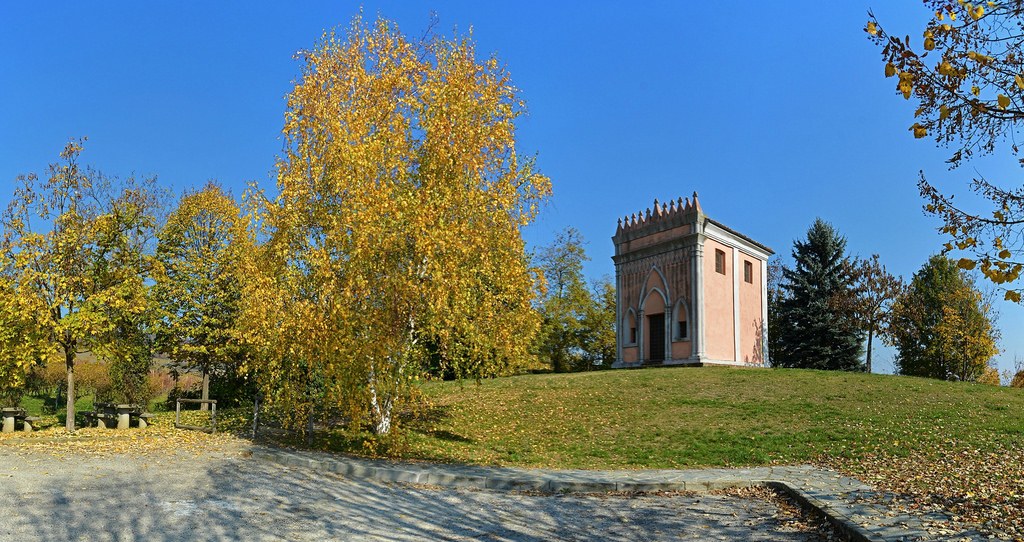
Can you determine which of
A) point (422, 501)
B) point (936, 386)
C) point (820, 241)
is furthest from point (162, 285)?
point (820, 241)

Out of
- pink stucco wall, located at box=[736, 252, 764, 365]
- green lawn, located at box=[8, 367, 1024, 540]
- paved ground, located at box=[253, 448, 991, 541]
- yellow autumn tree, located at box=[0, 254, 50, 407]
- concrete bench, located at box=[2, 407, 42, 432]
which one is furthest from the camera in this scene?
pink stucco wall, located at box=[736, 252, 764, 365]

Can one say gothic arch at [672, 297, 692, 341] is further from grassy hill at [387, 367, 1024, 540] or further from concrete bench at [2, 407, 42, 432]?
concrete bench at [2, 407, 42, 432]

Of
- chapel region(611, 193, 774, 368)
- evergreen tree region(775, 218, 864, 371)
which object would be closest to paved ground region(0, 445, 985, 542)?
chapel region(611, 193, 774, 368)

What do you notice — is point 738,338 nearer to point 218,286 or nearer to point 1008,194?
point 218,286

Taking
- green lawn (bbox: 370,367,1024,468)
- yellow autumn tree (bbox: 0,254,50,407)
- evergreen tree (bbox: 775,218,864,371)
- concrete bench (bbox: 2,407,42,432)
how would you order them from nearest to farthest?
green lawn (bbox: 370,367,1024,468) < yellow autumn tree (bbox: 0,254,50,407) < concrete bench (bbox: 2,407,42,432) < evergreen tree (bbox: 775,218,864,371)

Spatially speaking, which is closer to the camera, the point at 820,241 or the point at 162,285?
the point at 162,285

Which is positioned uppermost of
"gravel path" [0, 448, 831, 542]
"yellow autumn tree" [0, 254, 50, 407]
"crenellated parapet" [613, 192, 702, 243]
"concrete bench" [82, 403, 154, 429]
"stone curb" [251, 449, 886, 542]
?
"crenellated parapet" [613, 192, 702, 243]

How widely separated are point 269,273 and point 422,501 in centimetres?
746

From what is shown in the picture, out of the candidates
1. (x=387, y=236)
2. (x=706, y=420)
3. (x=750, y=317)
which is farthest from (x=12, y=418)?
(x=750, y=317)

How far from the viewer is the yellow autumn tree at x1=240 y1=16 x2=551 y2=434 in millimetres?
11859

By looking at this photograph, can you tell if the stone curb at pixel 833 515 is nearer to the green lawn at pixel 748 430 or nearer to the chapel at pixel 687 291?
the green lawn at pixel 748 430

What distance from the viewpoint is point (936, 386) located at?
19.6m

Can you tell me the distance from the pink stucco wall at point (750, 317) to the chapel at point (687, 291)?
46mm

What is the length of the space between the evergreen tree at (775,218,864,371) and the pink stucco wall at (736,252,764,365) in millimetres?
8020
